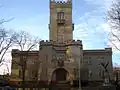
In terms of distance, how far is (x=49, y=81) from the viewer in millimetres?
68125

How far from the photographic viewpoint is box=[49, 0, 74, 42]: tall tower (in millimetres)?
75812

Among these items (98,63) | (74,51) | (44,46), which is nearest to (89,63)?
(98,63)

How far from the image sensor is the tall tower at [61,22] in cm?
7581

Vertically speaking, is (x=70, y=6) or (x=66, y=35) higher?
A: (x=70, y=6)

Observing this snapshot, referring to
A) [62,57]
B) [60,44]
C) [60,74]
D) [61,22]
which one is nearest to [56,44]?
[60,44]

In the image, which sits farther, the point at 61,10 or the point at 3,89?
the point at 61,10

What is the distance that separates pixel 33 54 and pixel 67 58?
34.8 feet

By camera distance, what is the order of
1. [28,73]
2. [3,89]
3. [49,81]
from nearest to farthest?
1. [3,89]
2. [49,81]
3. [28,73]

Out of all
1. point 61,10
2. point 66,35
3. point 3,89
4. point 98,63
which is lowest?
point 3,89

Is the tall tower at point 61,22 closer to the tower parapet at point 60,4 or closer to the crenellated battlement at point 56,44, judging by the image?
the tower parapet at point 60,4

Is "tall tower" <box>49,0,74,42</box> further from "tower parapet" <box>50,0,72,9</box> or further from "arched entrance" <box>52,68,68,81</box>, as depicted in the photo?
"arched entrance" <box>52,68,68,81</box>

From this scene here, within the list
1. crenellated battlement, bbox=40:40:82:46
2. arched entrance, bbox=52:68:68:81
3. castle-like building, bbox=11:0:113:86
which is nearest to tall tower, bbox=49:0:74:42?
castle-like building, bbox=11:0:113:86

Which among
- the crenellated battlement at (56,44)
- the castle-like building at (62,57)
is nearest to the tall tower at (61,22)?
the castle-like building at (62,57)

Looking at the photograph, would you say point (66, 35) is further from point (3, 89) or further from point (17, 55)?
point (3, 89)
